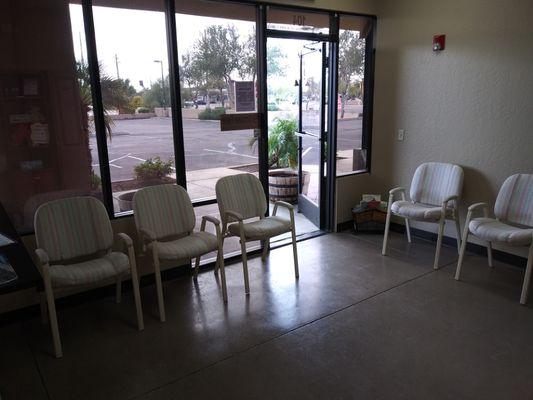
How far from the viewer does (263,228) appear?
3.39 metres

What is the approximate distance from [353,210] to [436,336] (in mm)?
2199

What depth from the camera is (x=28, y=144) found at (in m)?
2.94

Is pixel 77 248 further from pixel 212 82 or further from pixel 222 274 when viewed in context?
pixel 212 82

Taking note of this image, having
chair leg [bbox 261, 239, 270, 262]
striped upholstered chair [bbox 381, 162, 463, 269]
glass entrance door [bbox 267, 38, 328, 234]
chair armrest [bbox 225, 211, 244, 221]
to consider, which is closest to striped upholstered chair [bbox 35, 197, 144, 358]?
chair armrest [bbox 225, 211, 244, 221]

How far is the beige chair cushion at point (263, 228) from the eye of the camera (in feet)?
10.9

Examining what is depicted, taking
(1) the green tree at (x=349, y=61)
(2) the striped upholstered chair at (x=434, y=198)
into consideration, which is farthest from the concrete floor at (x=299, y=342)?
(1) the green tree at (x=349, y=61)

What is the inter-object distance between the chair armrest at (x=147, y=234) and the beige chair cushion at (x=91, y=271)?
0.72ft

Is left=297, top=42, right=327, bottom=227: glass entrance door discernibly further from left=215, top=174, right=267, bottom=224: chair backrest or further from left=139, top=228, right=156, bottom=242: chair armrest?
left=139, top=228, right=156, bottom=242: chair armrest

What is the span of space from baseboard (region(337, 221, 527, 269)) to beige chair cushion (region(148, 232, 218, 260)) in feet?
6.77

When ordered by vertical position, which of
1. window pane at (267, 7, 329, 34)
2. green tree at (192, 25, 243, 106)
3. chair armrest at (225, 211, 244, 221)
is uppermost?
window pane at (267, 7, 329, 34)

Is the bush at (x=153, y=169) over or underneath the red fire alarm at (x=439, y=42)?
underneath

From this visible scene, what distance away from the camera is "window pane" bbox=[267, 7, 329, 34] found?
12.8ft

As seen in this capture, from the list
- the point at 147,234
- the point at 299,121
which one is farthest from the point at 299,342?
the point at 299,121

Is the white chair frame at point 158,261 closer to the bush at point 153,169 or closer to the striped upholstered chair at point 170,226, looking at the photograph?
the striped upholstered chair at point 170,226
